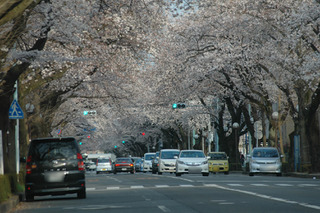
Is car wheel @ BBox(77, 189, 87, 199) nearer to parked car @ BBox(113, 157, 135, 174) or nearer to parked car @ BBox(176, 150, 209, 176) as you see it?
parked car @ BBox(176, 150, 209, 176)

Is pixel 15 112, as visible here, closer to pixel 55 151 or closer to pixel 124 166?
pixel 55 151

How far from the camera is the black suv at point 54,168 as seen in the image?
1941 centimetres

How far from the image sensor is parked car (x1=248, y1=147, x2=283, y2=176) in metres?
38.4

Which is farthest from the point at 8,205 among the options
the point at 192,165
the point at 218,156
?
the point at 218,156

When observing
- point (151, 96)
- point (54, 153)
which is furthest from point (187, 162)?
point (151, 96)

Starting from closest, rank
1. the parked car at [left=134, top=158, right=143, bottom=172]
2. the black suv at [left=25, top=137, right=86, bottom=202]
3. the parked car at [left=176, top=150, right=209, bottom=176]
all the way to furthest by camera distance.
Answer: the black suv at [left=25, top=137, right=86, bottom=202], the parked car at [left=176, top=150, right=209, bottom=176], the parked car at [left=134, top=158, right=143, bottom=172]

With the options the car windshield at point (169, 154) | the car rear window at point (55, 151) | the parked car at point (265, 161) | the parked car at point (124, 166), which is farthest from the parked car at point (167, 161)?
the car rear window at point (55, 151)

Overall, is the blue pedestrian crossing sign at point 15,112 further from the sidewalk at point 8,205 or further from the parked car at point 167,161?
the parked car at point 167,161

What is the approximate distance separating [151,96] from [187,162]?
2801 cm

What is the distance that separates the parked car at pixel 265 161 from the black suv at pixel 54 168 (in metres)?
20.6

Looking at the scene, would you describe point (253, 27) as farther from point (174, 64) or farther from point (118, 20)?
point (118, 20)

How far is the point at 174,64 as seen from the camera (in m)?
43.9

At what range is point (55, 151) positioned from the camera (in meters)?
19.5

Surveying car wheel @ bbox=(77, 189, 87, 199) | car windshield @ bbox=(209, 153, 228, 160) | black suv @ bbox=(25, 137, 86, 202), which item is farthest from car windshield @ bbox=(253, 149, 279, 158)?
black suv @ bbox=(25, 137, 86, 202)
